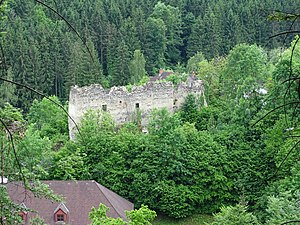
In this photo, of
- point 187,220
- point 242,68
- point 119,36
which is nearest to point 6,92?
point 187,220

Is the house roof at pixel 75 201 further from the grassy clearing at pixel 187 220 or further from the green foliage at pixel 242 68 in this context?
the green foliage at pixel 242 68

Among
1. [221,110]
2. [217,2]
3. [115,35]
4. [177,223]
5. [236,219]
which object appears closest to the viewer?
[236,219]

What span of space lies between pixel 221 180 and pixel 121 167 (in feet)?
14.0

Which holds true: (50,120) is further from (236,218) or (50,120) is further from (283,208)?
(236,218)

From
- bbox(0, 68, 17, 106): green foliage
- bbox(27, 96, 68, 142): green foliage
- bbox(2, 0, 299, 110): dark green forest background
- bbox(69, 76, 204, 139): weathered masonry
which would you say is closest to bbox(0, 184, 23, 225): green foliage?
bbox(0, 68, 17, 106): green foliage

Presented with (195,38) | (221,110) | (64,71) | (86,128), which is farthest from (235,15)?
(86,128)

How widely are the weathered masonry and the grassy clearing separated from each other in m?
7.53

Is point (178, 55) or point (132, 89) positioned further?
point (178, 55)

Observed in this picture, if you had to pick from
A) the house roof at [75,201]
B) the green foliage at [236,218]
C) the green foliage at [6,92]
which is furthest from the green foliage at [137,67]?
A: the green foliage at [236,218]

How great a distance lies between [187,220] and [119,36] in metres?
36.2

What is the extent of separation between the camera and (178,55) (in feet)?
206

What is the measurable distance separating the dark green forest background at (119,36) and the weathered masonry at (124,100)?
A: 16308 millimetres

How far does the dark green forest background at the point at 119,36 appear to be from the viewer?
5075cm

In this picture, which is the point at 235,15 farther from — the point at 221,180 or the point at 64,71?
the point at 221,180
